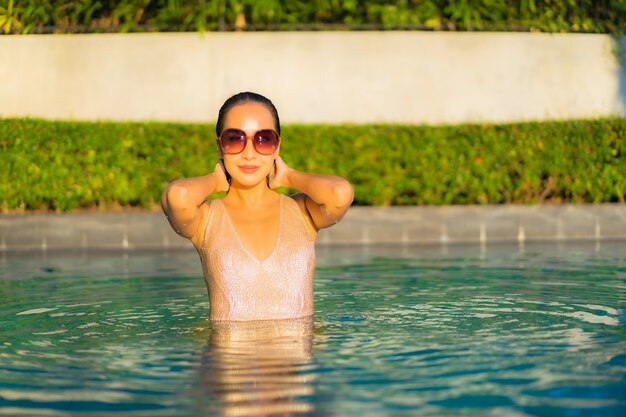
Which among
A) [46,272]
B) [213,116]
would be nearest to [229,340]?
[46,272]

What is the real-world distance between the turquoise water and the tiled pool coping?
335 cm

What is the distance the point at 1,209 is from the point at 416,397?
1087 cm

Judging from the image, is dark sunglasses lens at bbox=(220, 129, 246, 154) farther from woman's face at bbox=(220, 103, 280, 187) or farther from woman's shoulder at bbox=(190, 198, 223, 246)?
woman's shoulder at bbox=(190, 198, 223, 246)

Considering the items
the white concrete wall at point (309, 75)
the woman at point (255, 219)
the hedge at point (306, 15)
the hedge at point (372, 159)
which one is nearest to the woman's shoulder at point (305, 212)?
the woman at point (255, 219)

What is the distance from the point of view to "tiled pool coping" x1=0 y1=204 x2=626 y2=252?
14.5 meters

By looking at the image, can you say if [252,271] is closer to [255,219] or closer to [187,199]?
[255,219]

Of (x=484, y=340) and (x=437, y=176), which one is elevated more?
(x=437, y=176)

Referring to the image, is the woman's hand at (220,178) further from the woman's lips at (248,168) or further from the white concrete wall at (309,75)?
the white concrete wall at (309,75)

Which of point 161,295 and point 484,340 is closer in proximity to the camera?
point 484,340

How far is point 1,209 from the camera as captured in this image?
50.7ft

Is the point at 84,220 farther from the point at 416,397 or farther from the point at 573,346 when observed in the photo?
the point at 416,397

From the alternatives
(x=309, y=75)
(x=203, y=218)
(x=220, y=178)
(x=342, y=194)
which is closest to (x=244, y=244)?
(x=203, y=218)

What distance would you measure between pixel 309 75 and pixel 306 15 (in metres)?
0.89

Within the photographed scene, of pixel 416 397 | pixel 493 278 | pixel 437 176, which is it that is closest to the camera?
pixel 416 397
